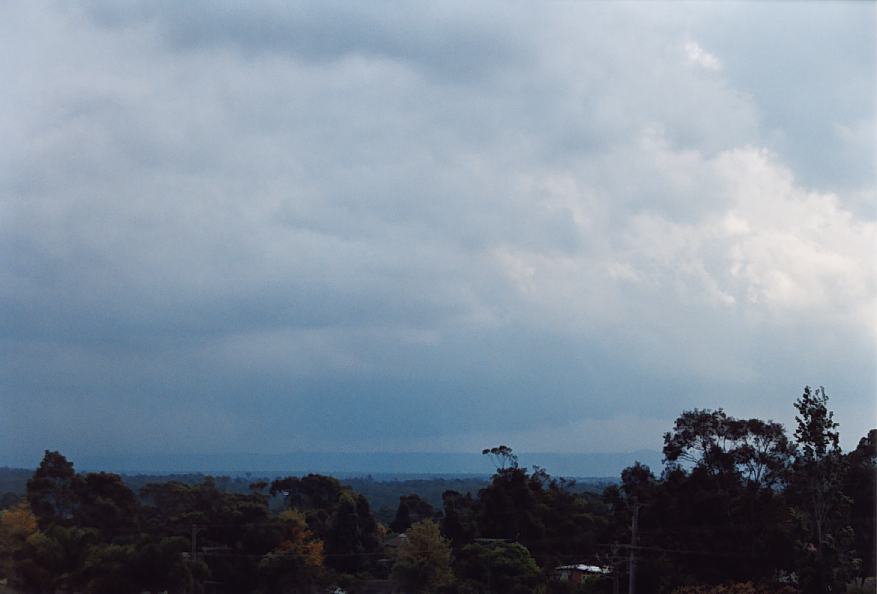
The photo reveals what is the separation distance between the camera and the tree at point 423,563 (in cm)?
3747

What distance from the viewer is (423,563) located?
37.7m

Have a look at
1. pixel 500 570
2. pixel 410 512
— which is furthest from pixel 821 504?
pixel 410 512

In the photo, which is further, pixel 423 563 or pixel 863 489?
pixel 423 563

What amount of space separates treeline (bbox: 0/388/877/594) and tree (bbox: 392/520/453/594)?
0.19 ft

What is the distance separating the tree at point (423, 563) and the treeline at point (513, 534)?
57 millimetres

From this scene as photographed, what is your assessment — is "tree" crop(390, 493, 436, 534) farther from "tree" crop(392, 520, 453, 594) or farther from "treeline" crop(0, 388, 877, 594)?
"tree" crop(392, 520, 453, 594)

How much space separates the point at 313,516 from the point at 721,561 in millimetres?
19946

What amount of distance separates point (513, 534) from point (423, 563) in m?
6.77

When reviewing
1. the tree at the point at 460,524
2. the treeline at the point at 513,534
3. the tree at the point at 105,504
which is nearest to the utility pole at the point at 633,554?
the treeline at the point at 513,534

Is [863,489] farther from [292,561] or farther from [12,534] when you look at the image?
[12,534]

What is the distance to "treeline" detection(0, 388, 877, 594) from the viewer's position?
1156 inches

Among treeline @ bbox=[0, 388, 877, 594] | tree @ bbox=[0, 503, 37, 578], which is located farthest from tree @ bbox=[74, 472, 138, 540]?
tree @ bbox=[0, 503, 37, 578]

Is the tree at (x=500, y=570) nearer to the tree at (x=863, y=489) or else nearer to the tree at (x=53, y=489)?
the tree at (x=863, y=489)

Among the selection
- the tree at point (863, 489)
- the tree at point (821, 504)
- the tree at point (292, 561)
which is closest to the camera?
the tree at point (821, 504)
